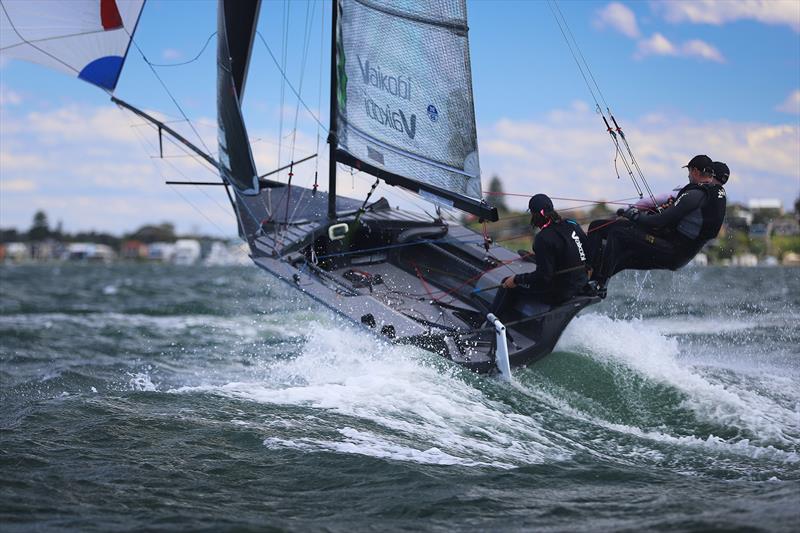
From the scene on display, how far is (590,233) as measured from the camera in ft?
24.4

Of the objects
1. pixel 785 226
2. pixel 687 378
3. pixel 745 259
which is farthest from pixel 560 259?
pixel 745 259

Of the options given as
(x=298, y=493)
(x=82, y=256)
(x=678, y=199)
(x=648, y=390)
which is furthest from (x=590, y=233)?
(x=82, y=256)

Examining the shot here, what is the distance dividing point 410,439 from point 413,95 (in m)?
3.83

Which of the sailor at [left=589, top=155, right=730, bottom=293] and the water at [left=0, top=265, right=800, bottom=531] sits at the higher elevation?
the sailor at [left=589, top=155, right=730, bottom=293]

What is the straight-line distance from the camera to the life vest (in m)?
6.91

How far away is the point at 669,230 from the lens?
282 inches

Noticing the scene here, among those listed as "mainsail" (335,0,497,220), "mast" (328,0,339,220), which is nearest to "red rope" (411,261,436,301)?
"mainsail" (335,0,497,220)

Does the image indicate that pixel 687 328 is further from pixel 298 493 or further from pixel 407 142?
pixel 298 493

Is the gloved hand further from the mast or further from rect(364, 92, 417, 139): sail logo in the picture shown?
the mast

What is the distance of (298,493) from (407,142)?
459 cm

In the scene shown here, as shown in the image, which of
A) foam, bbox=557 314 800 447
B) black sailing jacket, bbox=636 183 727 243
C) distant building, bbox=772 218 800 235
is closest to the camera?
foam, bbox=557 314 800 447

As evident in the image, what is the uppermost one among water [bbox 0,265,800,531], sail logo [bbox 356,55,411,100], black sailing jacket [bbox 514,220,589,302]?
sail logo [bbox 356,55,411,100]

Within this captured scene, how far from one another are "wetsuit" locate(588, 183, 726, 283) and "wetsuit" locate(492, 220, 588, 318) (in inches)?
10.8

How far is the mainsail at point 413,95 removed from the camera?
8.04 meters
